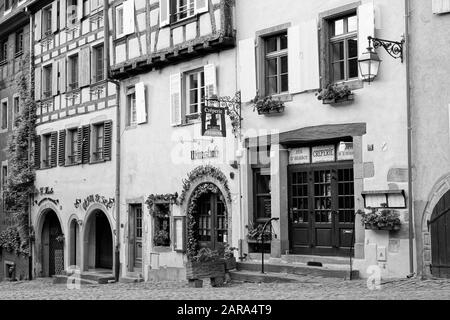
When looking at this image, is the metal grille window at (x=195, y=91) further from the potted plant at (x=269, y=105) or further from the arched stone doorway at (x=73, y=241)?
the arched stone doorway at (x=73, y=241)

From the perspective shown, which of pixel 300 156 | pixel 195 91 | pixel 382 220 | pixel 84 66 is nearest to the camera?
pixel 382 220

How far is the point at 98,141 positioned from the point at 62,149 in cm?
Result: 243

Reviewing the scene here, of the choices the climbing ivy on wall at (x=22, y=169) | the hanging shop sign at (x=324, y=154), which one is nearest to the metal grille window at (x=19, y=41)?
the climbing ivy on wall at (x=22, y=169)

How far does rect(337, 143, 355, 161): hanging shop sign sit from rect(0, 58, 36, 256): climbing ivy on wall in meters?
15.3

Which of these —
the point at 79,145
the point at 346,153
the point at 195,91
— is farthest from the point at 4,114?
the point at 346,153

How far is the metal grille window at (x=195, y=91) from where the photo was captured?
1959 centimetres

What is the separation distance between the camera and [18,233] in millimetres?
28812

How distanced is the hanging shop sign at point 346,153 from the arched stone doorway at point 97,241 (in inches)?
430

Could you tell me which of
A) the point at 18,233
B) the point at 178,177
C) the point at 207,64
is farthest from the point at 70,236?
the point at 207,64

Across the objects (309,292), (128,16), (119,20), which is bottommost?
(309,292)

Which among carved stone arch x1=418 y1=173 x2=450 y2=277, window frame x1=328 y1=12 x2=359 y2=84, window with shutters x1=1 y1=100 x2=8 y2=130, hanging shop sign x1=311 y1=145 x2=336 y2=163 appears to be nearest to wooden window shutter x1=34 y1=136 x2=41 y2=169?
window with shutters x1=1 y1=100 x2=8 y2=130

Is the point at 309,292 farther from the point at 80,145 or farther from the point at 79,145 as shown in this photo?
the point at 79,145

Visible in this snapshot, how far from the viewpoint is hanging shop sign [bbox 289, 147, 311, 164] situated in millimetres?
16469

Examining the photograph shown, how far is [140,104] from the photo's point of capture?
21500 millimetres
